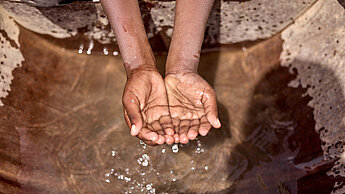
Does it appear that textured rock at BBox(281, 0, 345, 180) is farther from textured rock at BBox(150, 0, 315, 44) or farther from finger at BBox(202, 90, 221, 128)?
finger at BBox(202, 90, 221, 128)

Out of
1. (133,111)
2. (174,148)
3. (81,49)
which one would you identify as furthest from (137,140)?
(81,49)

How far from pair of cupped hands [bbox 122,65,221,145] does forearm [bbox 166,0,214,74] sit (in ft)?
0.15

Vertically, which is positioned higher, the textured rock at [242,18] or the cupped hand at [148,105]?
the textured rock at [242,18]

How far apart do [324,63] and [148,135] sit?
93 cm

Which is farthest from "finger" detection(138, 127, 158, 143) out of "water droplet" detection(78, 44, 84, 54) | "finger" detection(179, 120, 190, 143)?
"water droplet" detection(78, 44, 84, 54)

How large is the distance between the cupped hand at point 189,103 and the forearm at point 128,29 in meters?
0.15

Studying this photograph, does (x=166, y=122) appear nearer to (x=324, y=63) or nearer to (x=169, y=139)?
(x=169, y=139)

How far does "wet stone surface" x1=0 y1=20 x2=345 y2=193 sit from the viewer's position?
1.55 metres

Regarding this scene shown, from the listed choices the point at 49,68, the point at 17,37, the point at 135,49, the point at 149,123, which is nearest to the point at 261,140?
the point at 149,123

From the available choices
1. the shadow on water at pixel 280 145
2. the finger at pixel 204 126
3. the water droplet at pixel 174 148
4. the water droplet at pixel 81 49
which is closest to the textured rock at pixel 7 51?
the water droplet at pixel 81 49

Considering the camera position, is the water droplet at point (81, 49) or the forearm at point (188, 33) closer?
the forearm at point (188, 33)

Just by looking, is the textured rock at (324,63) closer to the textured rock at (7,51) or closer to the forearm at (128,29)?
the forearm at (128,29)

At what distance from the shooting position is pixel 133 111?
3.99ft

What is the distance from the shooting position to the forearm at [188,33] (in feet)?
4.56
